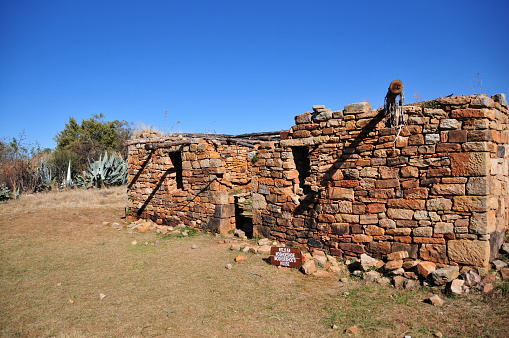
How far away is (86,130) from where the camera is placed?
33.8 m

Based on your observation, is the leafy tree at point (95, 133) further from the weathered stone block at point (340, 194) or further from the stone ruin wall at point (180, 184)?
the weathered stone block at point (340, 194)

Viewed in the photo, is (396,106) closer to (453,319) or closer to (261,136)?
(453,319)

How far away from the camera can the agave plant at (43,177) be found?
1963 cm

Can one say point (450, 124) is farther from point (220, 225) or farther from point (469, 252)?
point (220, 225)

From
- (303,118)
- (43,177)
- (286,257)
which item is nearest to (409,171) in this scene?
(303,118)

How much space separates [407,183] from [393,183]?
0.24 metres

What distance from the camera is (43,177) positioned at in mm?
19797

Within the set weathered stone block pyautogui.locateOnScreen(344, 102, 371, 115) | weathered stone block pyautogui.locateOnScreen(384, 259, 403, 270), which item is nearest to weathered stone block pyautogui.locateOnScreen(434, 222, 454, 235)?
weathered stone block pyautogui.locateOnScreen(384, 259, 403, 270)

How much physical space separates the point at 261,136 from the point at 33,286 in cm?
917

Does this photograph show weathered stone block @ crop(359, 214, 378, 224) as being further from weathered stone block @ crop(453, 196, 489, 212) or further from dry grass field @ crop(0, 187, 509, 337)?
weathered stone block @ crop(453, 196, 489, 212)

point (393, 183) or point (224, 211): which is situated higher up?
point (393, 183)

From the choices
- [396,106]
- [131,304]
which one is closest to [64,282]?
[131,304]

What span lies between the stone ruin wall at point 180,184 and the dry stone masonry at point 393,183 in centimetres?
152

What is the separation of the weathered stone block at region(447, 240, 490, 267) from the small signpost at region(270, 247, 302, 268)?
259 centimetres
